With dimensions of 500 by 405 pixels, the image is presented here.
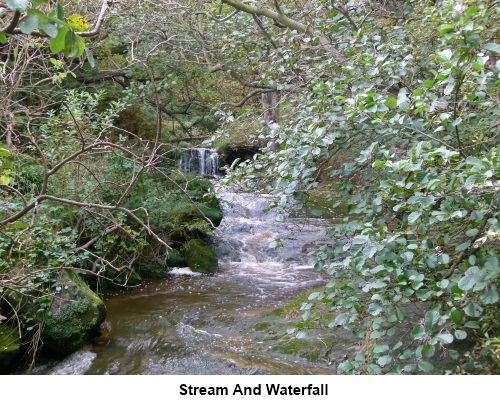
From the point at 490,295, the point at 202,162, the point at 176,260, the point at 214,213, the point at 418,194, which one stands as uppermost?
the point at 418,194

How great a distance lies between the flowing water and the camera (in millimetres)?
4691

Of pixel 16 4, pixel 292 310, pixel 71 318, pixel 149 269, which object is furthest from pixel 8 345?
pixel 16 4

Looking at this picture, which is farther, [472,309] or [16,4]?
[472,309]

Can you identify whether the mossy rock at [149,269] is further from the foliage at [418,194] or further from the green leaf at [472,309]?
the green leaf at [472,309]

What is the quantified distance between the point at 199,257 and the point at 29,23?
7.77 m

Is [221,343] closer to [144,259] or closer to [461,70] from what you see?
[144,259]

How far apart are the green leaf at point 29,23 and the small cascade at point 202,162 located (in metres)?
13.6

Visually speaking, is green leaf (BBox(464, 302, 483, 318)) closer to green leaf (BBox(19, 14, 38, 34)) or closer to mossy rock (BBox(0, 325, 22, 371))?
green leaf (BBox(19, 14, 38, 34))

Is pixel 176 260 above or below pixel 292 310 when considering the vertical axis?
below

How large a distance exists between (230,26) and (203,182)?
12.5 ft

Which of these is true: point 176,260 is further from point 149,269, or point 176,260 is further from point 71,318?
point 71,318

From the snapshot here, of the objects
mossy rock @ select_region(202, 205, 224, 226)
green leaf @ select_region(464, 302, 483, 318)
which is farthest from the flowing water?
green leaf @ select_region(464, 302, 483, 318)

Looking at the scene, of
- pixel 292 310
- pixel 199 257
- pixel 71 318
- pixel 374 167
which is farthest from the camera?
pixel 199 257

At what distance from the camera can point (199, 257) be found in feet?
29.2
